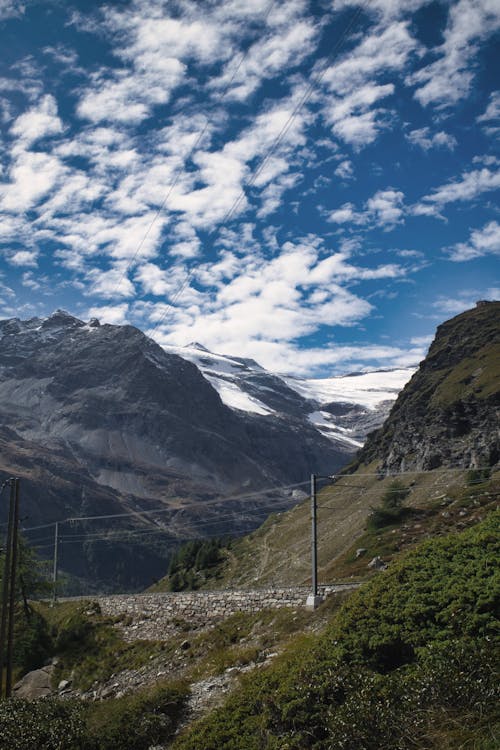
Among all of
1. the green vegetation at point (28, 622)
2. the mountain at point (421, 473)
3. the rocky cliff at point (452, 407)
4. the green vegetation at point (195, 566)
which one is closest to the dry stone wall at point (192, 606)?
the green vegetation at point (28, 622)

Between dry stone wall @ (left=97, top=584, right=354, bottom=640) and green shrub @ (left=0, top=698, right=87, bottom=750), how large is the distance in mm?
12051

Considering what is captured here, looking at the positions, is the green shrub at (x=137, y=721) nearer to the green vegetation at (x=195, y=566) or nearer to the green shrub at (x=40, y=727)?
the green shrub at (x=40, y=727)

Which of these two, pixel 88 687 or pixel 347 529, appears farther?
pixel 347 529

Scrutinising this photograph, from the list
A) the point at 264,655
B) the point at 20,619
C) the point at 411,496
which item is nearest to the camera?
the point at 264,655

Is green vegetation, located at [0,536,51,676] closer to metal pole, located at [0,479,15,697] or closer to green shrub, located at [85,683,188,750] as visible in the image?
metal pole, located at [0,479,15,697]

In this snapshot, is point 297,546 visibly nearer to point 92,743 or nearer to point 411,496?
point 411,496

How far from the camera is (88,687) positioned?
28141mm

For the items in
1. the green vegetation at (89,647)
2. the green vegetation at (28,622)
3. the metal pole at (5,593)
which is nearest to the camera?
the metal pole at (5,593)

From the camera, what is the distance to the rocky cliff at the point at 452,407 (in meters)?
118

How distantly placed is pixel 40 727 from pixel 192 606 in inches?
616

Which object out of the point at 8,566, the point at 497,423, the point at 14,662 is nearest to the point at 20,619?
the point at 14,662

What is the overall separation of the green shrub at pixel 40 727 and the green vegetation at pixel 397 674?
2.91 m

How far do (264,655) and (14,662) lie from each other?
19.5m

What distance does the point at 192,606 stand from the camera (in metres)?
31.5
